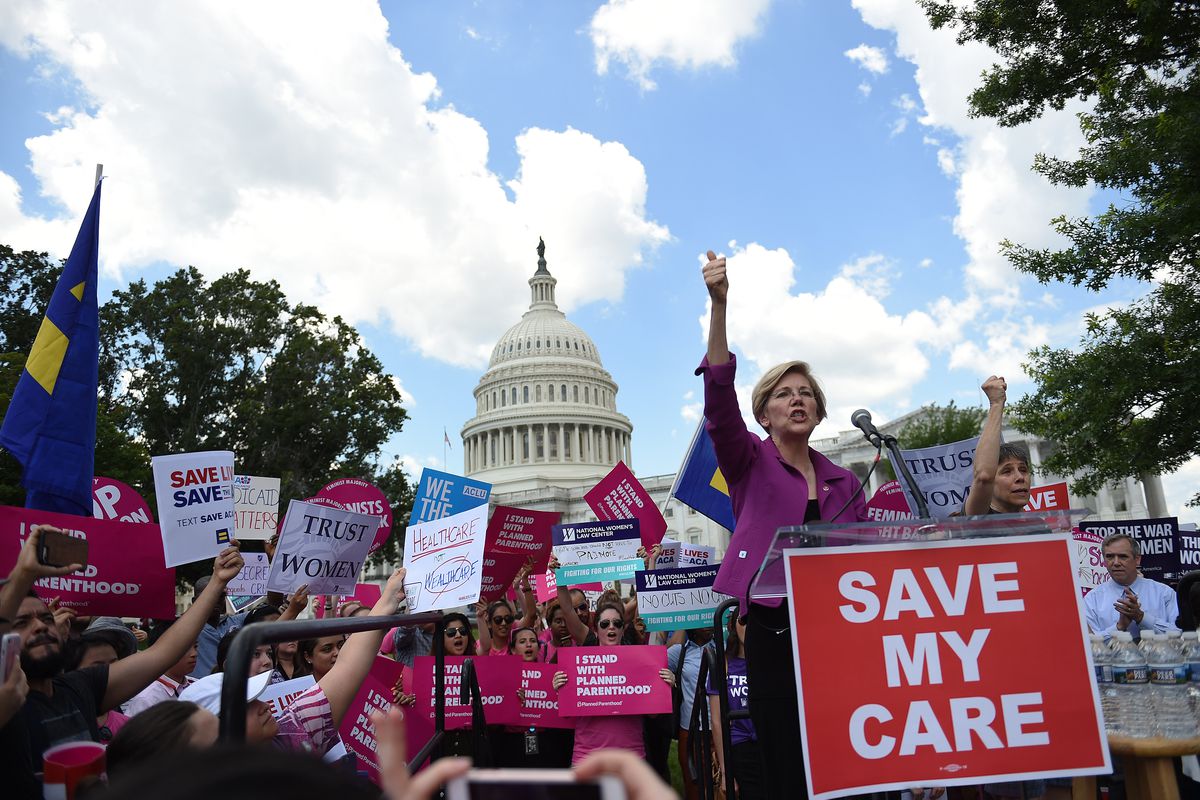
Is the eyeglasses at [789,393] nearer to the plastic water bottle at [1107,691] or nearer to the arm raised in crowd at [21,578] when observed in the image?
the plastic water bottle at [1107,691]

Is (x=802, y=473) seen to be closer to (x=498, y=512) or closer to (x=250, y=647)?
(x=250, y=647)

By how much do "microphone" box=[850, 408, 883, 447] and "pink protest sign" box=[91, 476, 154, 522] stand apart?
21.3 ft

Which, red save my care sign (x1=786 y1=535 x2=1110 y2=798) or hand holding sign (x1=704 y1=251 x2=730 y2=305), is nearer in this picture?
red save my care sign (x1=786 y1=535 x2=1110 y2=798)

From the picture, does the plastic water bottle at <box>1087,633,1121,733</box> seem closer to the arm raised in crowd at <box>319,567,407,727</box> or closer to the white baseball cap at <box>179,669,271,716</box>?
the arm raised in crowd at <box>319,567,407,727</box>

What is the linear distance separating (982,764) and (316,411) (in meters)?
33.2

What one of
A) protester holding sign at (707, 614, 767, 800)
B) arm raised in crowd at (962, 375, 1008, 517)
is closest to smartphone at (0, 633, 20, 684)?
protester holding sign at (707, 614, 767, 800)

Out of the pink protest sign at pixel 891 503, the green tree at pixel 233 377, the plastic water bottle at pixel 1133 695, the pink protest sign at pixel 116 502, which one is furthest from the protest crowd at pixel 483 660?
the green tree at pixel 233 377

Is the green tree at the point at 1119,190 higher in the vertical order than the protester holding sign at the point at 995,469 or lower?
higher

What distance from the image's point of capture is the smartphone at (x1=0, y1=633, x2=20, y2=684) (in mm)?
2473

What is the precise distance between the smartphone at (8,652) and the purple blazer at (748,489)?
7.60 feet

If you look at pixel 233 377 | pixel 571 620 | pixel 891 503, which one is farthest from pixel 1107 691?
pixel 233 377

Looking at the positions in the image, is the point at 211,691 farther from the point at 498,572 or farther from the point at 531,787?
the point at 498,572

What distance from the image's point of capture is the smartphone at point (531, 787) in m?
1.06

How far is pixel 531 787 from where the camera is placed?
3.52 ft
